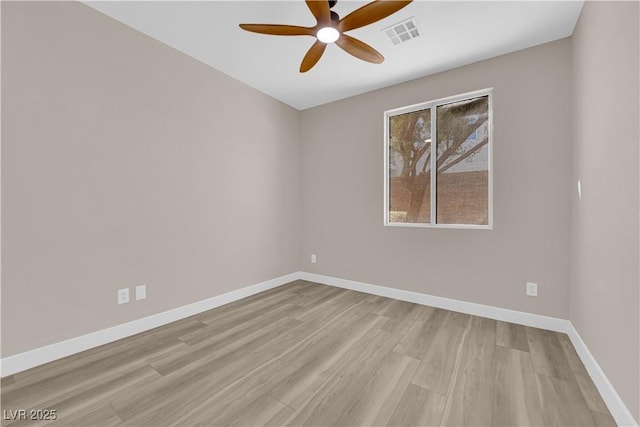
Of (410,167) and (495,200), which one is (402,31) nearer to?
(410,167)

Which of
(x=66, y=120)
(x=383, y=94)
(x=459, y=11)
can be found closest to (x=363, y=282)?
(x=383, y=94)

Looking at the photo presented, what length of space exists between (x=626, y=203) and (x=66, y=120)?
363 cm

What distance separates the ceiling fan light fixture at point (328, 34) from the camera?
1.84 m

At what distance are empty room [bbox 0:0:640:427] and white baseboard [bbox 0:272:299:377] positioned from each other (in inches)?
0.6

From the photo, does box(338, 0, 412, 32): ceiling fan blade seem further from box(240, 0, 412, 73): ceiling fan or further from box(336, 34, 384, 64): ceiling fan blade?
box(336, 34, 384, 64): ceiling fan blade

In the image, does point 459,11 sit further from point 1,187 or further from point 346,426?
point 1,187

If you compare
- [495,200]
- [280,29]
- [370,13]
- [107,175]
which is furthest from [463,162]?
[107,175]

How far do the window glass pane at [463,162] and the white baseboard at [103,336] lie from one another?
9.06 feet

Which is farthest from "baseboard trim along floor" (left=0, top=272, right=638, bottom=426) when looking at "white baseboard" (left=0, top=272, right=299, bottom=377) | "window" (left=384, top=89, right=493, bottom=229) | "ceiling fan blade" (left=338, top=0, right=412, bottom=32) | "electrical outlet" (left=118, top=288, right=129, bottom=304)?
"ceiling fan blade" (left=338, top=0, right=412, bottom=32)

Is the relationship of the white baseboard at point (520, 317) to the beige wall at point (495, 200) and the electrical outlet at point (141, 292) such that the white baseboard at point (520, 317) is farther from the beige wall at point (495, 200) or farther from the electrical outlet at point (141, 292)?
the electrical outlet at point (141, 292)

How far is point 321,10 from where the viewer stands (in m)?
1.67

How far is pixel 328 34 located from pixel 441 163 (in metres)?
1.95

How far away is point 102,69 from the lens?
7.11 ft

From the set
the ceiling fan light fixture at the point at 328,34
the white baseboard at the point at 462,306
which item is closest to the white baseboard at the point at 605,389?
the white baseboard at the point at 462,306
